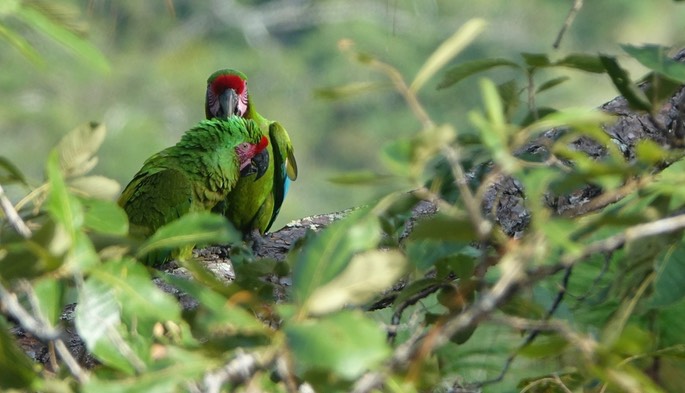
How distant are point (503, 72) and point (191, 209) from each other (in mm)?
11322

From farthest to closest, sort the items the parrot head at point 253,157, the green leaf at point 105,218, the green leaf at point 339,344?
the parrot head at point 253,157 → the green leaf at point 105,218 → the green leaf at point 339,344

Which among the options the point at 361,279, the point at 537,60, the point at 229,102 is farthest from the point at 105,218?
the point at 229,102

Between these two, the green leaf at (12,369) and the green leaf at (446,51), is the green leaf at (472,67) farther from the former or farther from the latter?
the green leaf at (12,369)

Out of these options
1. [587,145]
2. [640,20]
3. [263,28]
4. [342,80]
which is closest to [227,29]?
[263,28]

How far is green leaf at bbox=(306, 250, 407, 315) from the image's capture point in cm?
41

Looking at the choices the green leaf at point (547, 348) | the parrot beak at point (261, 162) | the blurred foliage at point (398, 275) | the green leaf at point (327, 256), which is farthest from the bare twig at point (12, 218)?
the parrot beak at point (261, 162)

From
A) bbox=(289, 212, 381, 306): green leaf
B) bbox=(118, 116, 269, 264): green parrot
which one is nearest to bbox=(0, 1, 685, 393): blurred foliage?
bbox=(289, 212, 381, 306): green leaf

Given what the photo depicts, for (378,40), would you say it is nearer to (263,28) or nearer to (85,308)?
(263,28)

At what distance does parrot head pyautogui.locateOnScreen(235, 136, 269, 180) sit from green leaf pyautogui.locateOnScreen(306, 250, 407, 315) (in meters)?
1.62

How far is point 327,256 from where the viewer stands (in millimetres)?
428

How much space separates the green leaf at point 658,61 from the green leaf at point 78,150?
315 mm

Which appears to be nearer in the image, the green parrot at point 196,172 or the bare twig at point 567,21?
the bare twig at point 567,21

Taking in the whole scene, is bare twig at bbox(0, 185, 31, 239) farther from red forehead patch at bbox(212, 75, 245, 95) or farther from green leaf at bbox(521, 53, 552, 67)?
red forehead patch at bbox(212, 75, 245, 95)

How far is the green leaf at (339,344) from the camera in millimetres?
376
